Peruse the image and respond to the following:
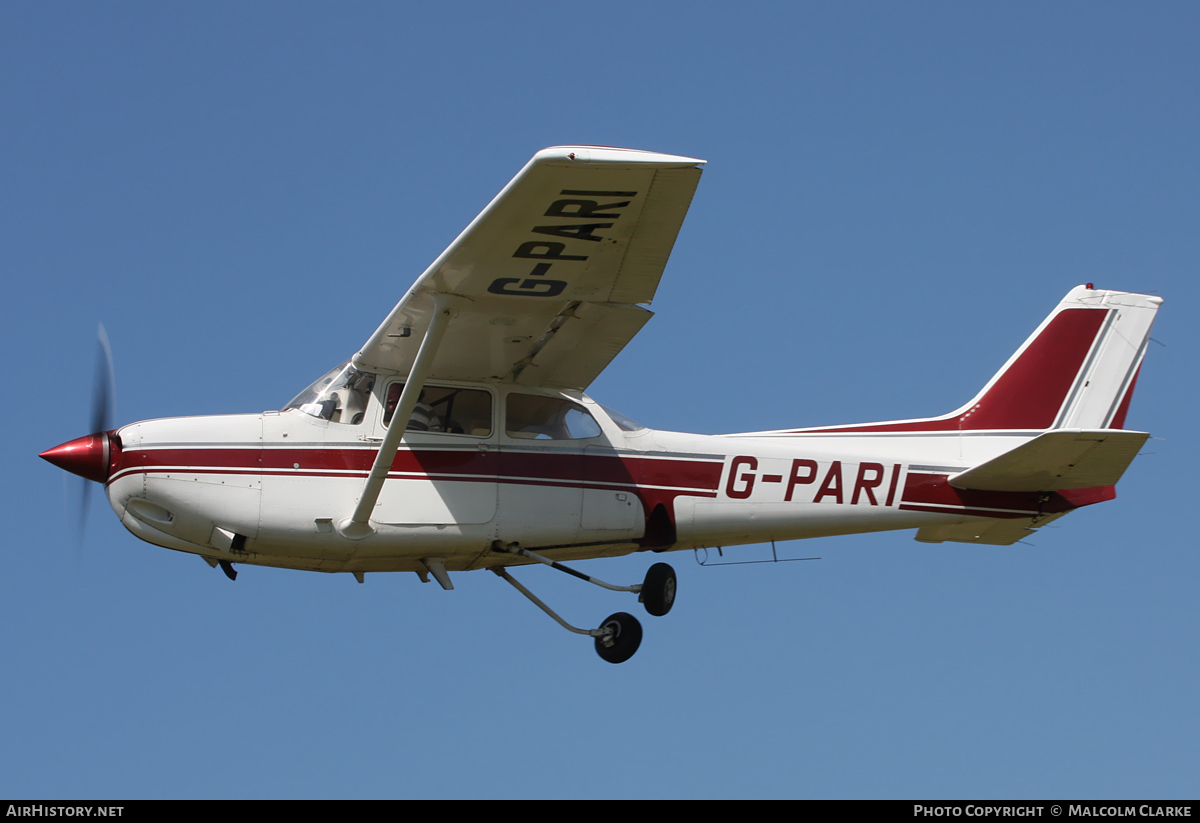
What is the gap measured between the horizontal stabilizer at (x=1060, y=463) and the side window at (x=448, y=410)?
432 cm

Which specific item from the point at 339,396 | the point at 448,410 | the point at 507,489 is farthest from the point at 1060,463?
the point at 339,396

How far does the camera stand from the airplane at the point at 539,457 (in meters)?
8.38

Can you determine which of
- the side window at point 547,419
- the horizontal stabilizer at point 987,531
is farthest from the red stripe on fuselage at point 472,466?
the horizontal stabilizer at point 987,531

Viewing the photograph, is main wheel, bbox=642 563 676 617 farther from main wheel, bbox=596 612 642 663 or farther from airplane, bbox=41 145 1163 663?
main wheel, bbox=596 612 642 663

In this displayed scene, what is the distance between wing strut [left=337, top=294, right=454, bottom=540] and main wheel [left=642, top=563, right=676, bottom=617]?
2258 mm

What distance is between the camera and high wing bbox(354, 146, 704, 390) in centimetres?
767

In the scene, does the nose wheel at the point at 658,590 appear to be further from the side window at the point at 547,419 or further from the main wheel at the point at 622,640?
the side window at the point at 547,419

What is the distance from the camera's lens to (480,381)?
10.1 meters

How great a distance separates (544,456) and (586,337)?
1010 mm

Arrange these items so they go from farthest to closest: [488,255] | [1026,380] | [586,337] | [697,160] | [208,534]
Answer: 1. [1026,380]
2. [586,337]
3. [208,534]
4. [488,255]
5. [697,160]

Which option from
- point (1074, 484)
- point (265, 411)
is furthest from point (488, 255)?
A: point (1074, 484)

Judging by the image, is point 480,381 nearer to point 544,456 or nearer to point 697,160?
point 544,456

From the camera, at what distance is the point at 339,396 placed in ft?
32.2
